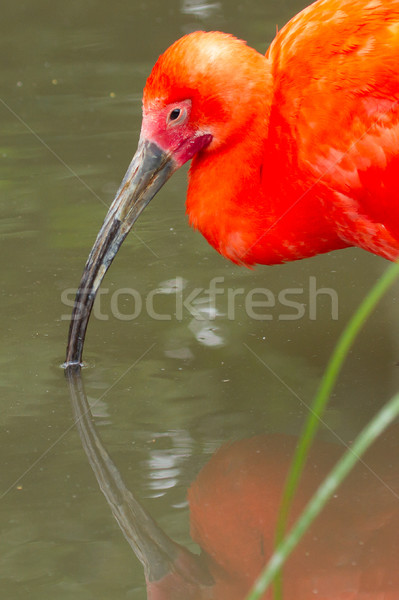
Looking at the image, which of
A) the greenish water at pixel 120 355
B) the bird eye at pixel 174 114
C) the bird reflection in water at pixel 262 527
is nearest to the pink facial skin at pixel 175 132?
the bird eye at pixel 174 114

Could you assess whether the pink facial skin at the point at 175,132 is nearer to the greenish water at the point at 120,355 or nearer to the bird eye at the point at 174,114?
Result: the bird eye at the point at 174,114

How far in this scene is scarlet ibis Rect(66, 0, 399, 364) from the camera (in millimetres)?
3756

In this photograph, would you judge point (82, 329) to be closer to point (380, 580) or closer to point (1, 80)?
point (380, 580)

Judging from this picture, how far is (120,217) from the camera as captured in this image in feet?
13.9

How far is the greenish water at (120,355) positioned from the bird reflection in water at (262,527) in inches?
2.2

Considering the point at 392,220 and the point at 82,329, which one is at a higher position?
the point at 392,220

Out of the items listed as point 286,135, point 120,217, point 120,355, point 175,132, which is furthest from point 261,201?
point 120,355

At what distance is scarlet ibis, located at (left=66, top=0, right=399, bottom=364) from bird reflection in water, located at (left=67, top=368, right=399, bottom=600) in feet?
2.85

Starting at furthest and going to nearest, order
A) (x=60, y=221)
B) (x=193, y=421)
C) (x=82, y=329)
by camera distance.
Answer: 1. (x=60, y=221)
2. (x=82, y=329)
3. (x=193, y=421)

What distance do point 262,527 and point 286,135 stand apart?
1.54m

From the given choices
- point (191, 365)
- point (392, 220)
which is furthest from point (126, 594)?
point (392, 220)

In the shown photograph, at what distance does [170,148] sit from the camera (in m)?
4.10

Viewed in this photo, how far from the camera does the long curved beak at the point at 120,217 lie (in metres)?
4.12

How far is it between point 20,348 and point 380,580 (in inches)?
85.0
